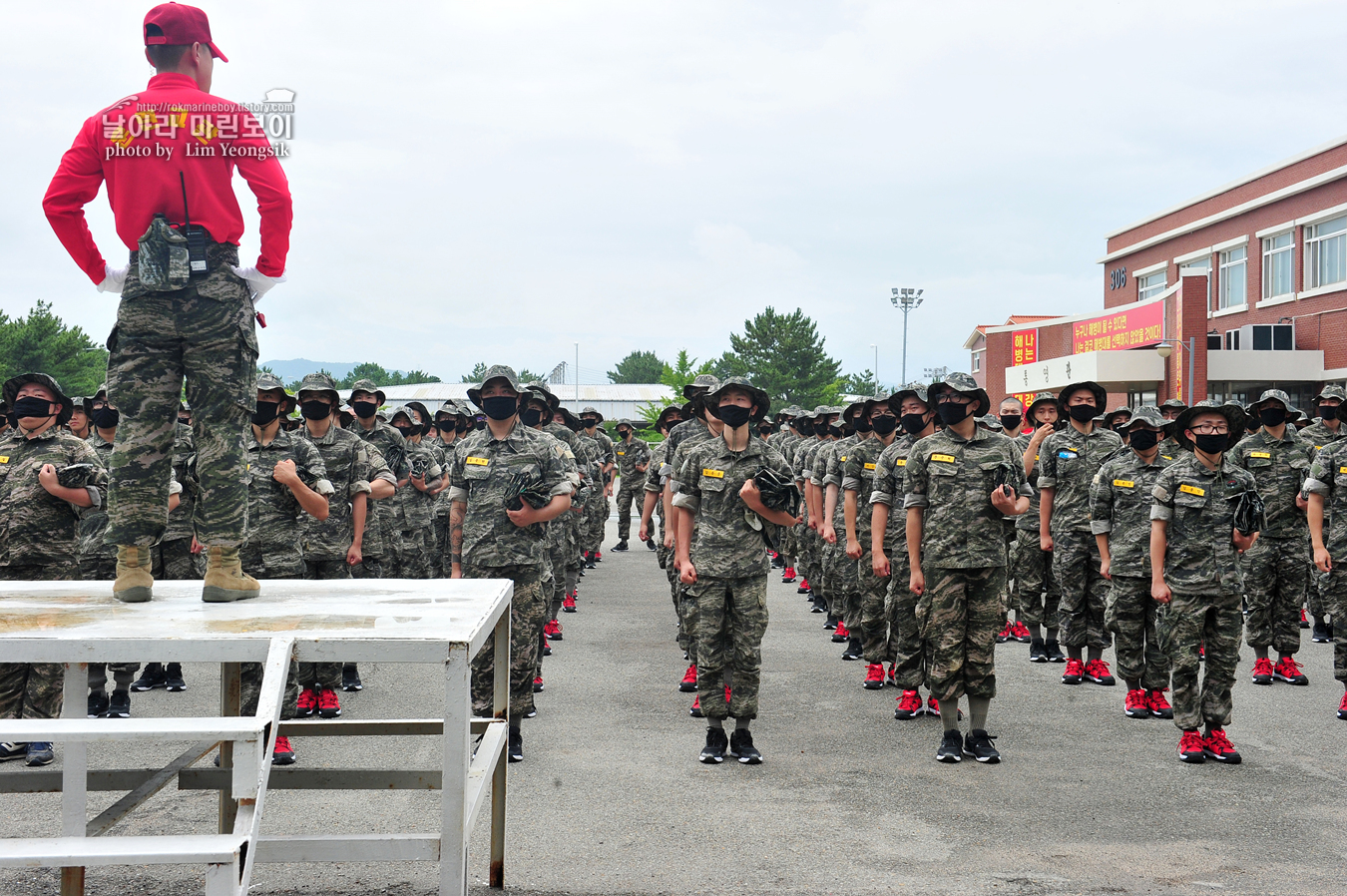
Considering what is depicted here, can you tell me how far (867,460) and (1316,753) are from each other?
13.0 feet

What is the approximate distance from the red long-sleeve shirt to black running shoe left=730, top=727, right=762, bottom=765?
3974mm

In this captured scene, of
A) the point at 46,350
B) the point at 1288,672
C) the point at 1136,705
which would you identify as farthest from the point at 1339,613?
the point at 46,350

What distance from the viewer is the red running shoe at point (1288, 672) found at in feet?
27.7

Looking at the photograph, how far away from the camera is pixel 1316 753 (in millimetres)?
6395

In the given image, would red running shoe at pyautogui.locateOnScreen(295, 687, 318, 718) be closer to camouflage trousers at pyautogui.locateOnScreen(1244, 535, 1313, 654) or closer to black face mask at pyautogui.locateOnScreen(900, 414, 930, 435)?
black face mask at pyautogui.locateOnScreen(900, 414, 930, 435)

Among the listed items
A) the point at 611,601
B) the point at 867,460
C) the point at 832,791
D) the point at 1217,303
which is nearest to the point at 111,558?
the point at 832,791

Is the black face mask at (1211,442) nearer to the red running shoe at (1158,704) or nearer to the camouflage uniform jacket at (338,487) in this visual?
the red running shoe at (1158,704)

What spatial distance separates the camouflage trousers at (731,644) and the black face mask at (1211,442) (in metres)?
2.86

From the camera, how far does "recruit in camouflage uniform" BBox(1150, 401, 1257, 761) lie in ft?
20.6

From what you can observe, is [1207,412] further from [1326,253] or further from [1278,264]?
[1278,264]

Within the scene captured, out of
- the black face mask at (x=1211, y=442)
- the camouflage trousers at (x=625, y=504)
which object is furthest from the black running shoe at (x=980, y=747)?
the camouflage trousers at (x=625, y=504)

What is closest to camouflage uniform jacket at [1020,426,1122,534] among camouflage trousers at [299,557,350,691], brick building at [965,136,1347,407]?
camouflage trousers at [299,557,350,691]

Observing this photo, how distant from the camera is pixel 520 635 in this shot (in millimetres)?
6457

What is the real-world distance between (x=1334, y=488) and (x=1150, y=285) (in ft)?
120
